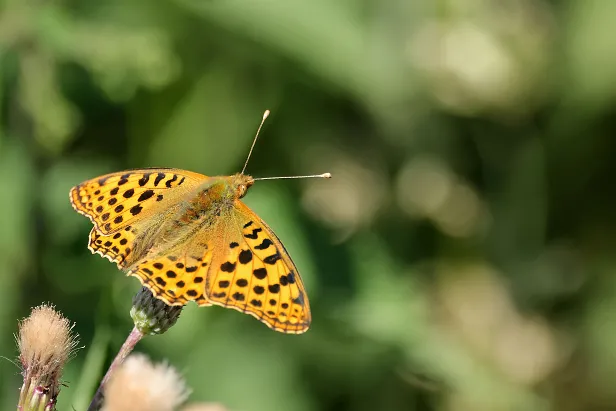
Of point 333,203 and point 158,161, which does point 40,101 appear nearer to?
point 158,161

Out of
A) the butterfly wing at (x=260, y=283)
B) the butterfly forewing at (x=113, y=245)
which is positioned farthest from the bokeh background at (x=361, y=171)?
the butterfly wing at (x=260, y=283)

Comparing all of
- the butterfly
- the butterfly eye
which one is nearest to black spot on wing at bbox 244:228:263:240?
the butterfly

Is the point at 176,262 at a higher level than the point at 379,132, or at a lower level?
lower

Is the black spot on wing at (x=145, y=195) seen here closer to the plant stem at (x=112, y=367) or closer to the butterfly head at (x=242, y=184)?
the butterfly head at (x=242, y=184)

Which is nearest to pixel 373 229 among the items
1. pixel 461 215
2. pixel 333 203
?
pixel 333 203

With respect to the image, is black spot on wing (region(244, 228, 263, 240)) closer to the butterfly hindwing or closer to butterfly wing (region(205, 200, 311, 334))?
butterfly wing (region(205, 200, 311, 334))

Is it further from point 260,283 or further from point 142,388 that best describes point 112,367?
point 260,283

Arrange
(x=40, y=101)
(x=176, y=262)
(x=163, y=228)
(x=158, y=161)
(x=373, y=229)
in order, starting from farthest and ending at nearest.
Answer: (x=373, y=229) < (x=158, y=161) < (x=40, y=101) < (x=163, y=228) < (x=176, y=262)
